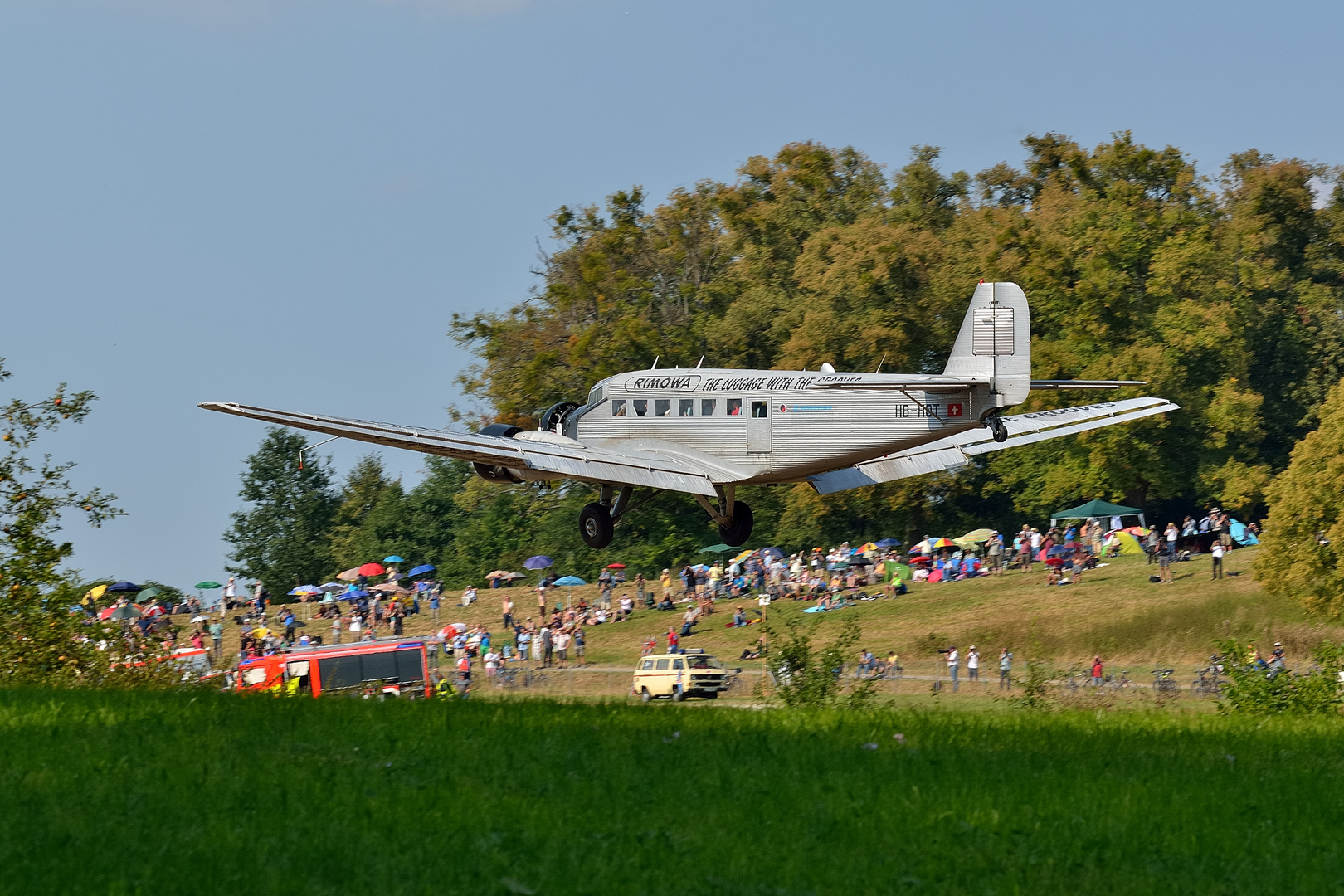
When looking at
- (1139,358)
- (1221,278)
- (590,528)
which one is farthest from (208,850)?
(1221,278)

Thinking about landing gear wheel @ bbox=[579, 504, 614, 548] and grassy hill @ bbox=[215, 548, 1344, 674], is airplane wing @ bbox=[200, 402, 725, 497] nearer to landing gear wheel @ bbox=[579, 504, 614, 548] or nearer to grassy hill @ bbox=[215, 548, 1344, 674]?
landing gear wheel @ bbox=[579, 504, 614, 548]

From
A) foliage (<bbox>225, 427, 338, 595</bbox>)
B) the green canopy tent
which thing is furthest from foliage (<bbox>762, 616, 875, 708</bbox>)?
foliage (<bbox>225, 427, 338, 595</bbox>)

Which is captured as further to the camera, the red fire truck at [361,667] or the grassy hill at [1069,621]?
the grassy hill at [1069,621]

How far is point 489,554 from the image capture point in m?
98.6

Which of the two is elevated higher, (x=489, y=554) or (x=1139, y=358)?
(x=1139, y=358)

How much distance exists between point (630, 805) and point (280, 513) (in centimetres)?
11595

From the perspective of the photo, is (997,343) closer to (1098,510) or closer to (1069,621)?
(1069,621)

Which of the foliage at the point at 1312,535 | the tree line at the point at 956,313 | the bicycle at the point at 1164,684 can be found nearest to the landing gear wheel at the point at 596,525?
the bicycle at the point at 1164,684

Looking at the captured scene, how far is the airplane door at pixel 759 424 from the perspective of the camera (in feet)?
113

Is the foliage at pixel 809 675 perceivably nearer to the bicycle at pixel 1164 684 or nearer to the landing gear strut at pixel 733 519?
the landing gear strut at pixel 733 519

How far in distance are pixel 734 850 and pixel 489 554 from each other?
88.0 m

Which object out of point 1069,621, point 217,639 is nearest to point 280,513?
point 217,639

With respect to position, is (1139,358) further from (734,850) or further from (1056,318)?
(734,850)

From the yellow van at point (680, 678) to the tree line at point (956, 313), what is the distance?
93.8 feet
